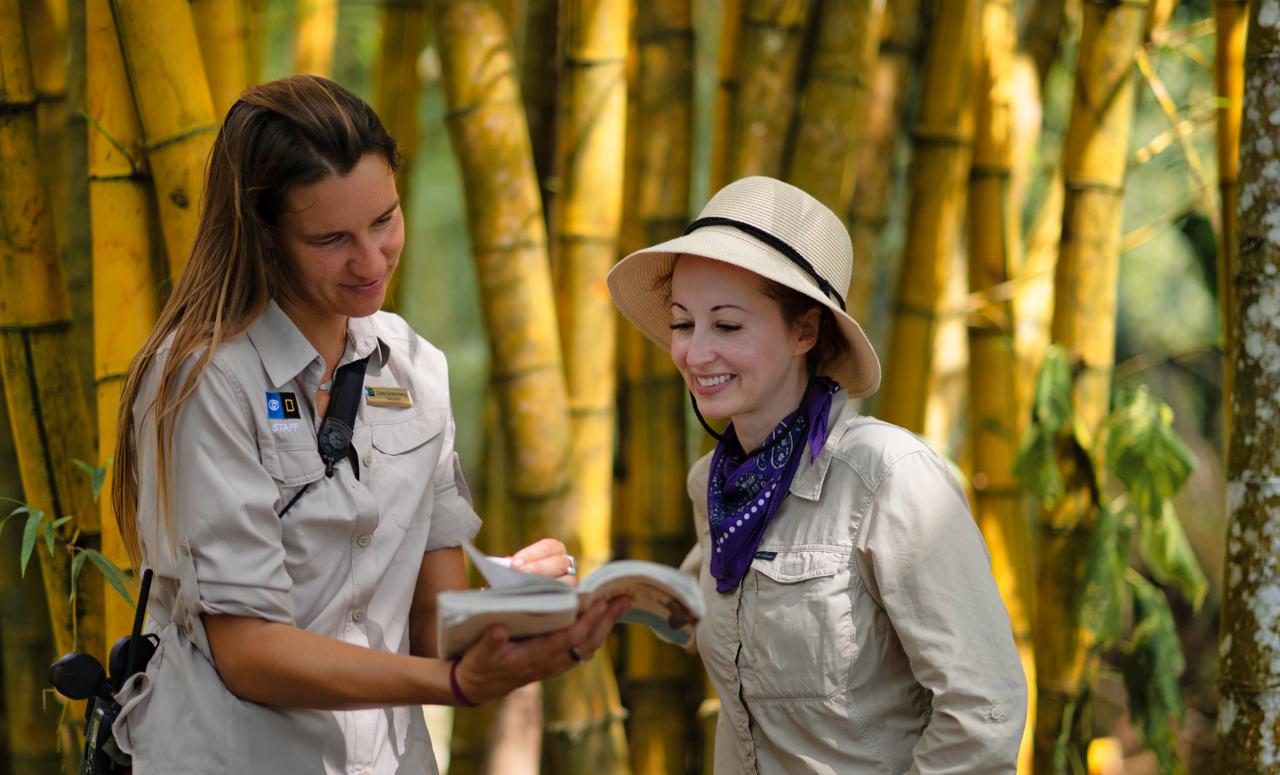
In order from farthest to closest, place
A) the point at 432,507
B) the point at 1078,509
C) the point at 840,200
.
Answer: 1. the point at 1078,509
2. the point at 840,200
3. the point at 432,507

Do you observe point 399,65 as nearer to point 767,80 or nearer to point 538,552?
point 767,80

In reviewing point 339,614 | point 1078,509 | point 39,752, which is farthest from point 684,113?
point 39,752

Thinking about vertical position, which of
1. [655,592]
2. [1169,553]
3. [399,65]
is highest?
[399,65]

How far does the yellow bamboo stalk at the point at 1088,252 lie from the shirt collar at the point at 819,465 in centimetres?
115

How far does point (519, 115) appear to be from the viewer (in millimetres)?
2545

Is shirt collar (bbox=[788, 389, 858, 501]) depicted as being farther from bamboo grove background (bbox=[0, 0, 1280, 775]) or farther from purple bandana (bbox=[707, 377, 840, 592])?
bamboo grove background (bbox=[0, 0, 1280, 775])

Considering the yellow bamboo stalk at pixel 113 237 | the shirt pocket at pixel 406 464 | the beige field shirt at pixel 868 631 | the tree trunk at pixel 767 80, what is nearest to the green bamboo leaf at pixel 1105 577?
the tree trunk at pixel 767 80

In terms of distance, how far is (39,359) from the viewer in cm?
228

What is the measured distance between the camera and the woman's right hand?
1.52 m

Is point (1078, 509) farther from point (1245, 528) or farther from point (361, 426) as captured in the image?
point (361, 426)

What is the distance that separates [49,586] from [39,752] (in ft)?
2.06

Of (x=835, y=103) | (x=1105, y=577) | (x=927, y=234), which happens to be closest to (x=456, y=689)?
(x=835, y=103)

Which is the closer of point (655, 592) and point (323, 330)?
point (655, 592)

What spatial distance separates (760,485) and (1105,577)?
1295mm
